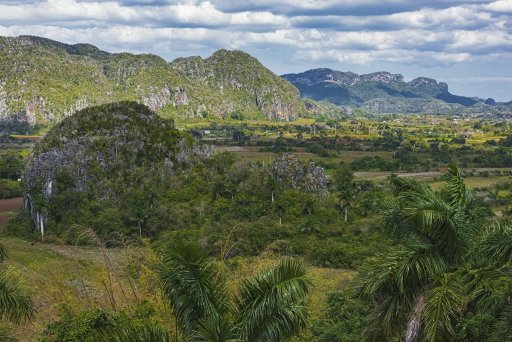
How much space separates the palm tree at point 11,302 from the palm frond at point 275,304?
4.66 metres

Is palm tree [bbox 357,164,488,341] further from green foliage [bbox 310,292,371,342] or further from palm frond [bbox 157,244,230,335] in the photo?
green foliage [bbox 310,292,371,342]

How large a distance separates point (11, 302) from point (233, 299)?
4485 millimetres

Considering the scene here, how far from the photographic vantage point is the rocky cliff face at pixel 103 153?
3132 inches

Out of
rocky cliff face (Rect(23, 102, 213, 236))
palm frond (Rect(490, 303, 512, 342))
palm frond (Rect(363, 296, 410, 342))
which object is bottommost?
rocky cliff face (Rect(23, 102, 213, 236))

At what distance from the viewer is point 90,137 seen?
286 feet

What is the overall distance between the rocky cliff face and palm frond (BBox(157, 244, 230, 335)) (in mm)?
69234

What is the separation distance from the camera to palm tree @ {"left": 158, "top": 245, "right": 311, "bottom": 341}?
8.45 m

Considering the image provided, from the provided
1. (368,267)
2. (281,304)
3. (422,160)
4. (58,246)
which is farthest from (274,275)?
(422,160)

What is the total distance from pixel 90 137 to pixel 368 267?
82.6m

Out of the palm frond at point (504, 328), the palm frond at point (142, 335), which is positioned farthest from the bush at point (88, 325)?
the palm frond at point (504, 328)

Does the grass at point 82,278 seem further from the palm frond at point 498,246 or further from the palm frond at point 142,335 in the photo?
the palm frond at point 498,246

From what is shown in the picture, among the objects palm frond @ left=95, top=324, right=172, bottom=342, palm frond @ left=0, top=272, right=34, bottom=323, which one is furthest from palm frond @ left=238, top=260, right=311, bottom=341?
palm frond @ left=0, top=272, right=34, bottom=323

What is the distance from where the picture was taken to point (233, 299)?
9.25 m

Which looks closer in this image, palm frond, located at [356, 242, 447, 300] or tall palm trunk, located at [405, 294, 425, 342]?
tall palm trunk, located at [405, 294, 425, 342]
